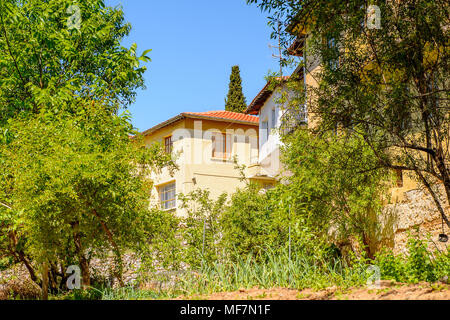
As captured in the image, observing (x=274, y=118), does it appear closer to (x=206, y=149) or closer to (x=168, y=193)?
(x=206, y=149)

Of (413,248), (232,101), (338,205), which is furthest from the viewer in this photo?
(232,101)

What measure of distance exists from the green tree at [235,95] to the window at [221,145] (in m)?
11.3

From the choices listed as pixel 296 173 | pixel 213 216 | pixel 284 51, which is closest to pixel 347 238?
pixel 296 173

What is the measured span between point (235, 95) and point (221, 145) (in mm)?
12467

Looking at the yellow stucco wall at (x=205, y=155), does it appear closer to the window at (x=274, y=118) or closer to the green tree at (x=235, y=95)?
the window at (x=274, y=118)

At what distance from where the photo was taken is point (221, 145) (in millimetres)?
30109


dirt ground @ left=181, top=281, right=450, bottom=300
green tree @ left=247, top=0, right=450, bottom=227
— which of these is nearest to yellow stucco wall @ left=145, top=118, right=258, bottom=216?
green tree @ left=247, top=0, right=450, bottom=227

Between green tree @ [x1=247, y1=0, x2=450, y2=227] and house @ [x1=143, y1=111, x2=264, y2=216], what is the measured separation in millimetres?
19348

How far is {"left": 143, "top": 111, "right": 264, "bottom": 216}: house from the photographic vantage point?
93.2 feet

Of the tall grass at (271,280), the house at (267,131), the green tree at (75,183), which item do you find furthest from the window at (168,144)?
the tall grass at (271,280)

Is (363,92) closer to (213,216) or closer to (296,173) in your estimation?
(296,173)
